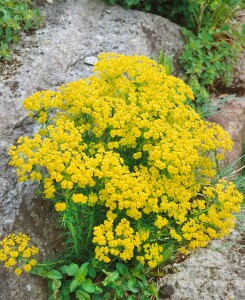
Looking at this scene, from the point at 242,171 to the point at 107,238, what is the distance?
2.36 meters

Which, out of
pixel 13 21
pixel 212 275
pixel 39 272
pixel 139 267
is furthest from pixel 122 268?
pixel 13 21

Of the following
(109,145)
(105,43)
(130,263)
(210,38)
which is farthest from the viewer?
(210,38)

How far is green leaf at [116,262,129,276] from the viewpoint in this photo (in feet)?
8.63

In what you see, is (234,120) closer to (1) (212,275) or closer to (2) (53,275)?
(1) (212,275)

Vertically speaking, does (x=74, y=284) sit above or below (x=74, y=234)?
below

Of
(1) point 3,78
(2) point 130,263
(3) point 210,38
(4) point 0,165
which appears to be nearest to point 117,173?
(2) point 130,263

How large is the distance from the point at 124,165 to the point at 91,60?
1.70m

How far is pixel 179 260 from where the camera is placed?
3.01 m

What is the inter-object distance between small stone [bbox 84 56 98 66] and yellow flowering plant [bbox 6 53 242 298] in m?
1.03

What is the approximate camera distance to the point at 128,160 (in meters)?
2.69

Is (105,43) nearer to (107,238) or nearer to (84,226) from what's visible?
(84,226)

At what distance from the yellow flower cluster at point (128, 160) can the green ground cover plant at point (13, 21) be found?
4.03ft

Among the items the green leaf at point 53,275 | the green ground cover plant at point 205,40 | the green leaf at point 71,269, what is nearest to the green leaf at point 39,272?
the green leaf at point 53,275

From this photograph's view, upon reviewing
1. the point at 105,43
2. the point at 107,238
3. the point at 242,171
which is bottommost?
the point at 242,171
